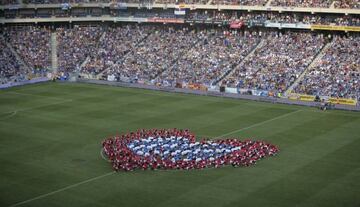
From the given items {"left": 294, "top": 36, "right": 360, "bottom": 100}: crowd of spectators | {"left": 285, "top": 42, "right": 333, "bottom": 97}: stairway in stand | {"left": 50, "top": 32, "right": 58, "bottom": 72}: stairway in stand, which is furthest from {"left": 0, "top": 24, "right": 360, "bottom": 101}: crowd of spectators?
{"left": 50, "top": 32, "right": 58, "bottom": 72}: stairway in stand

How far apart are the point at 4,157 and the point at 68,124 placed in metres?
10.5

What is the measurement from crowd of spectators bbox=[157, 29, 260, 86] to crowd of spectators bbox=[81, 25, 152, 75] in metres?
9.53

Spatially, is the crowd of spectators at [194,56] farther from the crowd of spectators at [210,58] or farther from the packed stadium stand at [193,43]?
the packed stadium stand at [193,43]

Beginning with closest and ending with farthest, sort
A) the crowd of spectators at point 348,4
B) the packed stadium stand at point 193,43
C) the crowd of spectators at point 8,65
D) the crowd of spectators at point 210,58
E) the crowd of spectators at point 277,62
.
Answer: the crowd of spectators at point 277,62, the packed stadium stand at point 193,43, the crowd of spectators at point 348,4, the crowd of spectators at point 210,58, the crowd of spectators at point 8,65

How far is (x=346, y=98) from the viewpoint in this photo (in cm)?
5931

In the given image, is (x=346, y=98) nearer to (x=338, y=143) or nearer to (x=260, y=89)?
(x=260, y=89)

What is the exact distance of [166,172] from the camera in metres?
37.0

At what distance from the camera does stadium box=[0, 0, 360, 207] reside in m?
34.7

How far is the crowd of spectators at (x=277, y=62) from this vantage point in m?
65.7

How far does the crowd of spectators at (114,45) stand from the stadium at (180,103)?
23cm

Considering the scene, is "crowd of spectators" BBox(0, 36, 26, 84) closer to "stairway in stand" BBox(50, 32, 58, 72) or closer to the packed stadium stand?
the packed stadium stand

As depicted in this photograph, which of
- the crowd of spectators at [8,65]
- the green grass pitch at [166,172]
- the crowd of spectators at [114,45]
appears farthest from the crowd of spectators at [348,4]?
the crowd of spectators at [8,65]

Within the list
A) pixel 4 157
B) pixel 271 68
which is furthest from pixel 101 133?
pixel 271 68

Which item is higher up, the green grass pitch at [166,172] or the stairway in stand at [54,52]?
the stairway in stand at [54,52]
